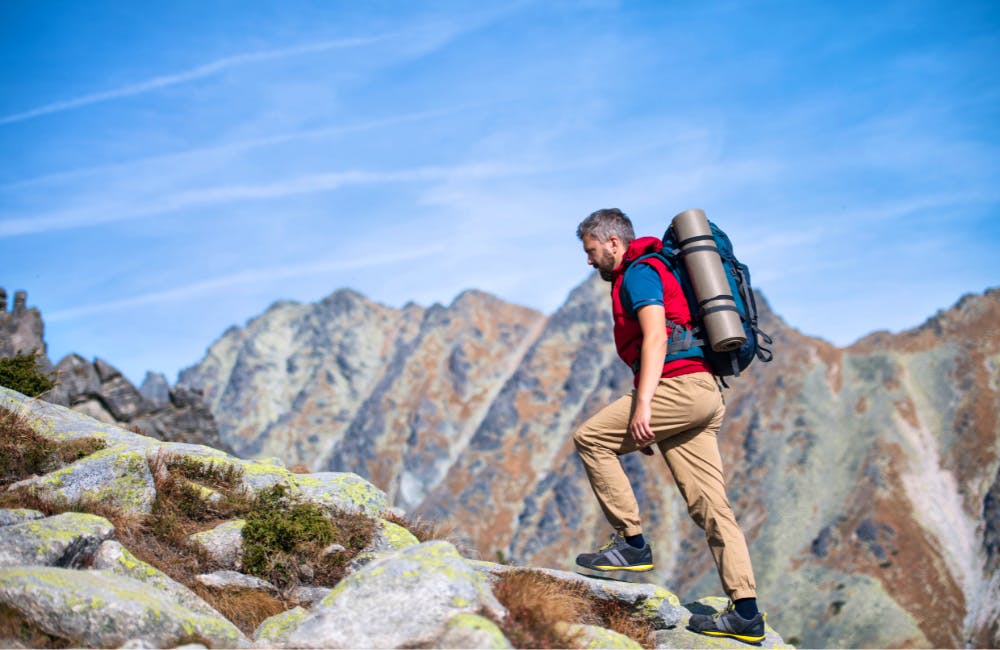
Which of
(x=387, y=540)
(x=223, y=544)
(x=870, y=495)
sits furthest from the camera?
(x=870, y=495)

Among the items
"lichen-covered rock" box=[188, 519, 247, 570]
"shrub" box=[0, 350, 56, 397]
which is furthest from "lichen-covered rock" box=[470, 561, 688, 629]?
"shrub" box=[0, 350, 56, 397]

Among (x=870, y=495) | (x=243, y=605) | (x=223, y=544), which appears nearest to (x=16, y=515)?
(x=223, y=544)

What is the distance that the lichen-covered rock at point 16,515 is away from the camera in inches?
366

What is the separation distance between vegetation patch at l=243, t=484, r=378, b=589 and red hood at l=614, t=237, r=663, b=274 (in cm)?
519

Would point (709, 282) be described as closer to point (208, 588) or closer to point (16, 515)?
point (208, 588)

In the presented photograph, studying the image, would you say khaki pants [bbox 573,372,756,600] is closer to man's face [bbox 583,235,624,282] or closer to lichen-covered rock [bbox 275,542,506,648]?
man's face [bbox 583,235,624,282]

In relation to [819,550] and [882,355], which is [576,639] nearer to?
[819,550]

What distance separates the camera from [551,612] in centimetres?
864

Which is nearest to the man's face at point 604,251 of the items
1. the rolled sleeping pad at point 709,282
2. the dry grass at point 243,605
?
the rolled sleeping pad at point 709,282

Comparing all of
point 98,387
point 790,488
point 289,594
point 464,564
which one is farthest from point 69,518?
point 790,488

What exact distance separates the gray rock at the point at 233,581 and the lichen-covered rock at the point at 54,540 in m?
1.23

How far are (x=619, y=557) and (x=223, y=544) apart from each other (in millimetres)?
5052

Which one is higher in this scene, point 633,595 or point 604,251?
point 604,251

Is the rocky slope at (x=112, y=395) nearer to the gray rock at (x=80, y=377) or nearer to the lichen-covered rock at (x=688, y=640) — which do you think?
the gray rock at (x=80, y=377)
